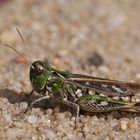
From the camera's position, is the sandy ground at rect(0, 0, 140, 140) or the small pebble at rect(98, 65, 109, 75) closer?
the sandy ground at rect(0, 0, 140, 140)

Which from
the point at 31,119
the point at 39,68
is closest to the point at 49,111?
the point at 31,119

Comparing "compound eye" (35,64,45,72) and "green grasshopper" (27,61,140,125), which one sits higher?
"compound eye" (35,64,45,72)

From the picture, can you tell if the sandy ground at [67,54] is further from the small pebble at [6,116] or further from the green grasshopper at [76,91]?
the green grasshopper at [76,91]

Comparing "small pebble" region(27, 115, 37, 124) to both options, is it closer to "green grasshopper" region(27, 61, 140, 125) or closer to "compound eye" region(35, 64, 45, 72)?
"green grasshopper" region(27, 61, 140, 125)

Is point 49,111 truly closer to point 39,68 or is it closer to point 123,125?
point 39,68

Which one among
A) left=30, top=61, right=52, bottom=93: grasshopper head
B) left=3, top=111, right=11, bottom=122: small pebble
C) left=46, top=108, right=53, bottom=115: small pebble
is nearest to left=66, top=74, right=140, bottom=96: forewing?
left=30, top=61, right=52, bottom=93: grasshopper head

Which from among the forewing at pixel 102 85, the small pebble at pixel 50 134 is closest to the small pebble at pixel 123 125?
the forewing at pixel 102 85

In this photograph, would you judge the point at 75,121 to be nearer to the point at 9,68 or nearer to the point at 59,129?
the point at 59,129
